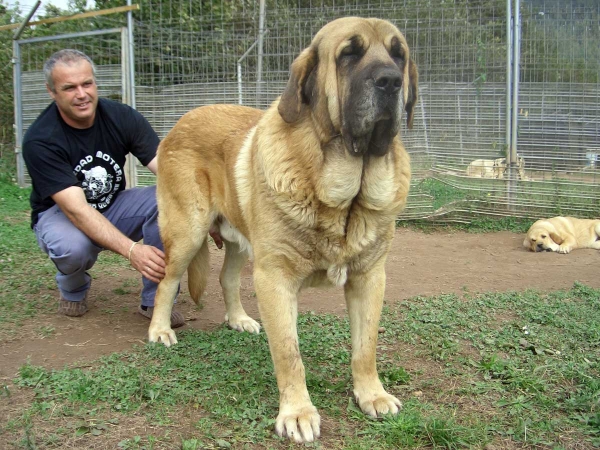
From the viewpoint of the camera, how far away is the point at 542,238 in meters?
6.07

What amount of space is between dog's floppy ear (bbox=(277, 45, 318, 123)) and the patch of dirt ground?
1.73m

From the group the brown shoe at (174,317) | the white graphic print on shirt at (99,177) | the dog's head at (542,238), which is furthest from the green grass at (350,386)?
the dog's head at (542,238)

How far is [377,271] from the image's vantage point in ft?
8.88

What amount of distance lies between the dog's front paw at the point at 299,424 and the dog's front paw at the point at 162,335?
3.89ft

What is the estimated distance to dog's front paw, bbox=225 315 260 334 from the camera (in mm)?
3742

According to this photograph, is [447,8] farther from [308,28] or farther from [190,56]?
[190,56]

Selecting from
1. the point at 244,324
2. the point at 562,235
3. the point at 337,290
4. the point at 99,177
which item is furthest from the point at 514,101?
the point at 99,177

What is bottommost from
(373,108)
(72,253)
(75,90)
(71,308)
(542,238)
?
(71,308)

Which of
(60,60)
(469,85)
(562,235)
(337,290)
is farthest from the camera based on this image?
(469,85)

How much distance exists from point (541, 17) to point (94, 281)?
18.3 feet

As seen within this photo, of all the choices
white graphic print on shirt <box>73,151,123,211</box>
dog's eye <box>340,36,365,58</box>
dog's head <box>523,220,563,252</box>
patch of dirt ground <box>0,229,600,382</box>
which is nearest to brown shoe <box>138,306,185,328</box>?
patch of dirt ground <box>0,229,600,382</box>

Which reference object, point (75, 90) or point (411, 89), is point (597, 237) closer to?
point (411, 89)

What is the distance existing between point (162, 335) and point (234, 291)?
22.1 inches

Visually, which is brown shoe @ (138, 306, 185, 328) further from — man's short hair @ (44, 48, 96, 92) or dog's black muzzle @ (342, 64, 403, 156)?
dog's black muzzle @ (342, 64, 403, 156)
